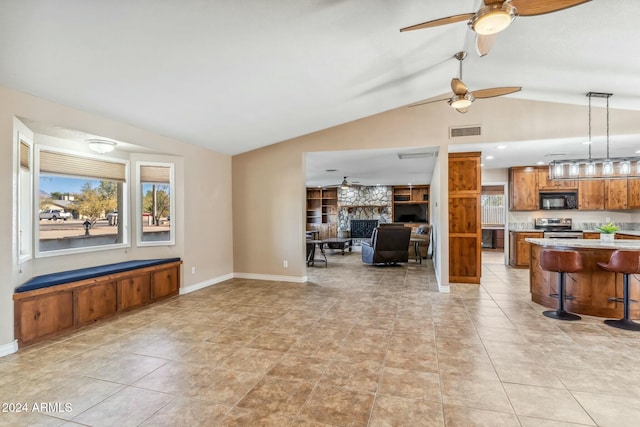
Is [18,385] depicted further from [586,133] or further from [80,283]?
[586,133]

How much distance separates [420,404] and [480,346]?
128 cm

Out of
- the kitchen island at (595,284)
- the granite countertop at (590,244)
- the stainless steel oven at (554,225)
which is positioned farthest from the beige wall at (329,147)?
the stainless steel oven at (554,225)

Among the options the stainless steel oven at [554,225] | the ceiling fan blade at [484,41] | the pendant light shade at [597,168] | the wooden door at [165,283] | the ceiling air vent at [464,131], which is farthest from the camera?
the stainless steel oven at [554,225]

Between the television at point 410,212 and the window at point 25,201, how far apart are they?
33.2 feet

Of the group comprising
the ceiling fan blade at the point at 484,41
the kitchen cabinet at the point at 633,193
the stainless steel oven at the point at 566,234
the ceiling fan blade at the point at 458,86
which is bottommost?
the stainless steel oven at the point at 566,234

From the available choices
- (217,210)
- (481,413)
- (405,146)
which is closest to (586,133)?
(405,146)

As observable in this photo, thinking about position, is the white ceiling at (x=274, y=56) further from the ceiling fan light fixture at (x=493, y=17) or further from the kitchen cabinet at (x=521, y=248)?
the kitchen cabinet at (x=521, y=248)

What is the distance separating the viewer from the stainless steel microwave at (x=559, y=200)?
23.9 feet

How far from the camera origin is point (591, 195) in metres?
7.12

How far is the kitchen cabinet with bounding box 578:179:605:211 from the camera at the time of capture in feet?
23.1

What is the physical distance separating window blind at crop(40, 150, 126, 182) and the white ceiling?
909mm

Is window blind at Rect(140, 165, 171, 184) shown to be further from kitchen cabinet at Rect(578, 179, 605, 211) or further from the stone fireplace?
kitchen cabinet at Rect(578, 179, 605, 211)

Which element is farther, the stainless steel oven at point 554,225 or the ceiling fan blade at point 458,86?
the stainless steel oven at point 554,225

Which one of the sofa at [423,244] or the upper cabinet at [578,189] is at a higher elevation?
the upper cabinet at [578,189]
